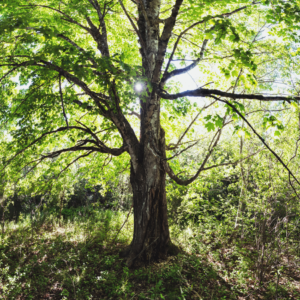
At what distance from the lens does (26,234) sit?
704 cm

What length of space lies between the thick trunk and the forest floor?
25cm

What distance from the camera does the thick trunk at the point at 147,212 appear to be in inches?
184

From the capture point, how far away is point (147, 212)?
470 centimetres

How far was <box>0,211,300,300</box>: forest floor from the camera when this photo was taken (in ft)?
12.5

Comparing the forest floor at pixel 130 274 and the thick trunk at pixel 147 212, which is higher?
the thick trunk at pixel 147 212

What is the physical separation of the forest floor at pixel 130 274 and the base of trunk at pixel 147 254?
13cm

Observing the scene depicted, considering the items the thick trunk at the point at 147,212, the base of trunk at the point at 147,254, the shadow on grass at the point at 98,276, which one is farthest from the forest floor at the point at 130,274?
the thick trunk at the point at 147,212

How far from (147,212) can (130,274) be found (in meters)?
1.22

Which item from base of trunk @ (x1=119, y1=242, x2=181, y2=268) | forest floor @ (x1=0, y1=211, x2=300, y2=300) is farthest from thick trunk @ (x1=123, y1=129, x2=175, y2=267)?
forest floor @ (x1=0, y1=211, x2=300, y2=300)

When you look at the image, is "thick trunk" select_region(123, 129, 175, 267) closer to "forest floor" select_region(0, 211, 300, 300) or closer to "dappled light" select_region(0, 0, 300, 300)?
"dappled light" select_region(0, 0, 300, 300)

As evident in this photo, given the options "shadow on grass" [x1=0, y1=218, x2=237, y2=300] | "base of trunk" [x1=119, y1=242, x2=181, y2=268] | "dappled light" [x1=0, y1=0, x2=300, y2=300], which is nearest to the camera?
"dappled light" [x1=0, y1=0, x2=300, y2=300]

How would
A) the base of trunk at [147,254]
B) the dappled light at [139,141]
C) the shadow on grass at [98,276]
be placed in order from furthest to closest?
the base of trunk at [147,254] < the shadow on grass at [98,276] < the dappled light at [139,141]

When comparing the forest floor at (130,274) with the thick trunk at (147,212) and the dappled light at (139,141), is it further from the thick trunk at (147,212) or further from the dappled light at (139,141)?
the thick trunk at (147,212)

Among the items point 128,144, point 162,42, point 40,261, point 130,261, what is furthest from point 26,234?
point 162,42
